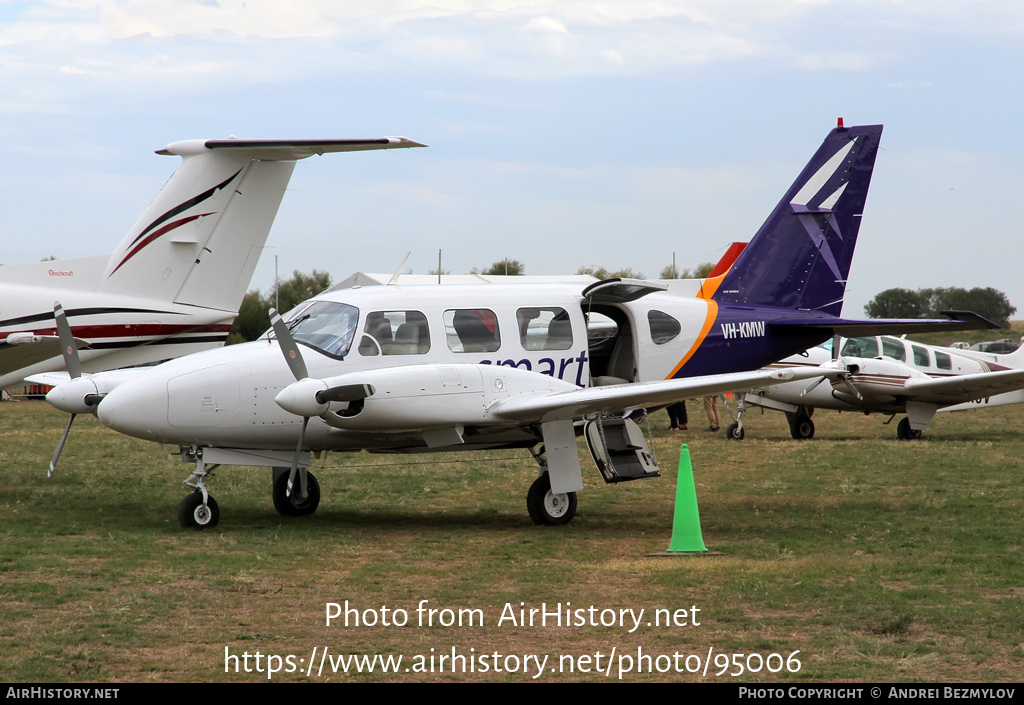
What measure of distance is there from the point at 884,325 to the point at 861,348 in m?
9.68

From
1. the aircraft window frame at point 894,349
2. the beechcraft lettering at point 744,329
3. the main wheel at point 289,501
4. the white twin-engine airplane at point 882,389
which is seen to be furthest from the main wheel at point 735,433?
the main wheel at point 289,501

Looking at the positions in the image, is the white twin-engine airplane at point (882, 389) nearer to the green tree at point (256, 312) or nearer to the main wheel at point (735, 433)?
the main wheel at point (735, 433)

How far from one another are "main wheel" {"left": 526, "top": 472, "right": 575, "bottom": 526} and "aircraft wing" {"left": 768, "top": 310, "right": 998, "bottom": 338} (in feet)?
11.9

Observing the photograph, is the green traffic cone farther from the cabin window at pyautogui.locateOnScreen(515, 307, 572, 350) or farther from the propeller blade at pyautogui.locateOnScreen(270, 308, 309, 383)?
the propeller blade at pyautogui.locateOnScreen(270, 308, 309, 383)

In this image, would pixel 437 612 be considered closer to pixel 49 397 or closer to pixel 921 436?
pixel 49 397

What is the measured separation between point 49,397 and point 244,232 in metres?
3.74

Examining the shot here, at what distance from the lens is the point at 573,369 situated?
10898mm

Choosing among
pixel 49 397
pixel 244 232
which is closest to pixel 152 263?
pixel 244 232

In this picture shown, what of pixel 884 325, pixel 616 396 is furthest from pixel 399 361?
pixel 884 325

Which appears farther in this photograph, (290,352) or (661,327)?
(661,327)

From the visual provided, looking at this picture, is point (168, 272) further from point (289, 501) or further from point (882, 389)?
point (882, 389)

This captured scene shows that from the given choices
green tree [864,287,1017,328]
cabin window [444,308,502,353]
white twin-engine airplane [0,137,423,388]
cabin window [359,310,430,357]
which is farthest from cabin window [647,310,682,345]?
green tree [864,287,1017,328]

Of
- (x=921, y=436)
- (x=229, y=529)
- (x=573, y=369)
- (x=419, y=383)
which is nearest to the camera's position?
(x=419, y=383)

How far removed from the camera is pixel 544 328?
10.9 meters
